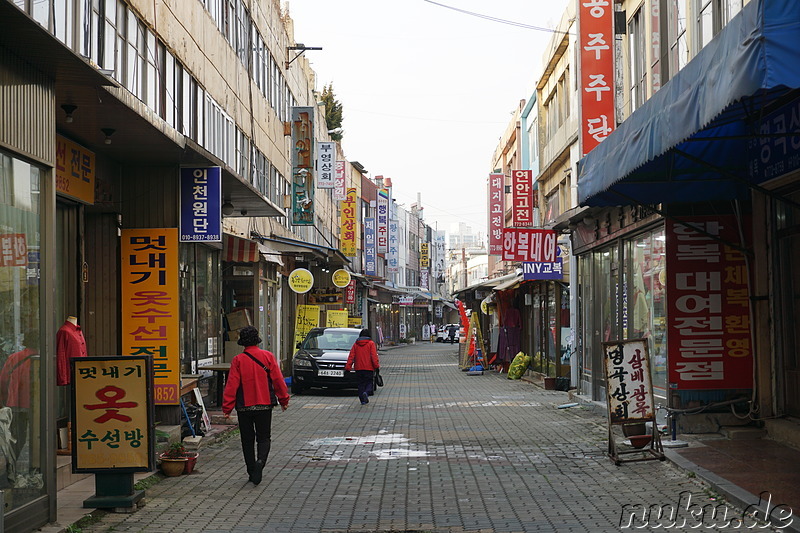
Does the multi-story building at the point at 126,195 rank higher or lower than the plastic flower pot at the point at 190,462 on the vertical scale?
higher

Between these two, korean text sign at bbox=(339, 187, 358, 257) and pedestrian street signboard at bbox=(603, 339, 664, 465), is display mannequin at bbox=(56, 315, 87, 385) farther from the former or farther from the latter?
korean text sign at bbox=(339, 187, 358, 257)

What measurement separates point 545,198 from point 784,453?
25141 mm

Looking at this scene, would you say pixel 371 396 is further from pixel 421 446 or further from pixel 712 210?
pixel 712 210

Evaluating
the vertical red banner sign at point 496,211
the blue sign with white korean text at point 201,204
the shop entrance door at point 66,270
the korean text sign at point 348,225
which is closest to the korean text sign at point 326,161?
the vertical red banner sign at point 496,211

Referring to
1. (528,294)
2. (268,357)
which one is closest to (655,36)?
(268,357)

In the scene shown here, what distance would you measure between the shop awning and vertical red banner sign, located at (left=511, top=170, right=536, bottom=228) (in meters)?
14.8

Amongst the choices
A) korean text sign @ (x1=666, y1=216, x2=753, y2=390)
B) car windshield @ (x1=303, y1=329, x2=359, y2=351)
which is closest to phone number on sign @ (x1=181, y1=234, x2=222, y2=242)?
korean text sign @ (x1=666, y1=216, x2=753, y2=390)

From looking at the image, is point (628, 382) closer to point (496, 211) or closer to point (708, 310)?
point (708, 310)

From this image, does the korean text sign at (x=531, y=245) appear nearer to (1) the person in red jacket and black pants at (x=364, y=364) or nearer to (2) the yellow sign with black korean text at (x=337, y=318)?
(1) the person in red jacket and black pants at (x=364, y=364)

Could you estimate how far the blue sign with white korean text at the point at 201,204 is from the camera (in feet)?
44.5

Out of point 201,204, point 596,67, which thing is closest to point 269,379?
point 201,204

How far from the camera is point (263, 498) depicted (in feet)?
31.4

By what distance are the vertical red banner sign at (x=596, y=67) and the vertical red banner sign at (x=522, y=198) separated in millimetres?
15980

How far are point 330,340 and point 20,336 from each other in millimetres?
18200
